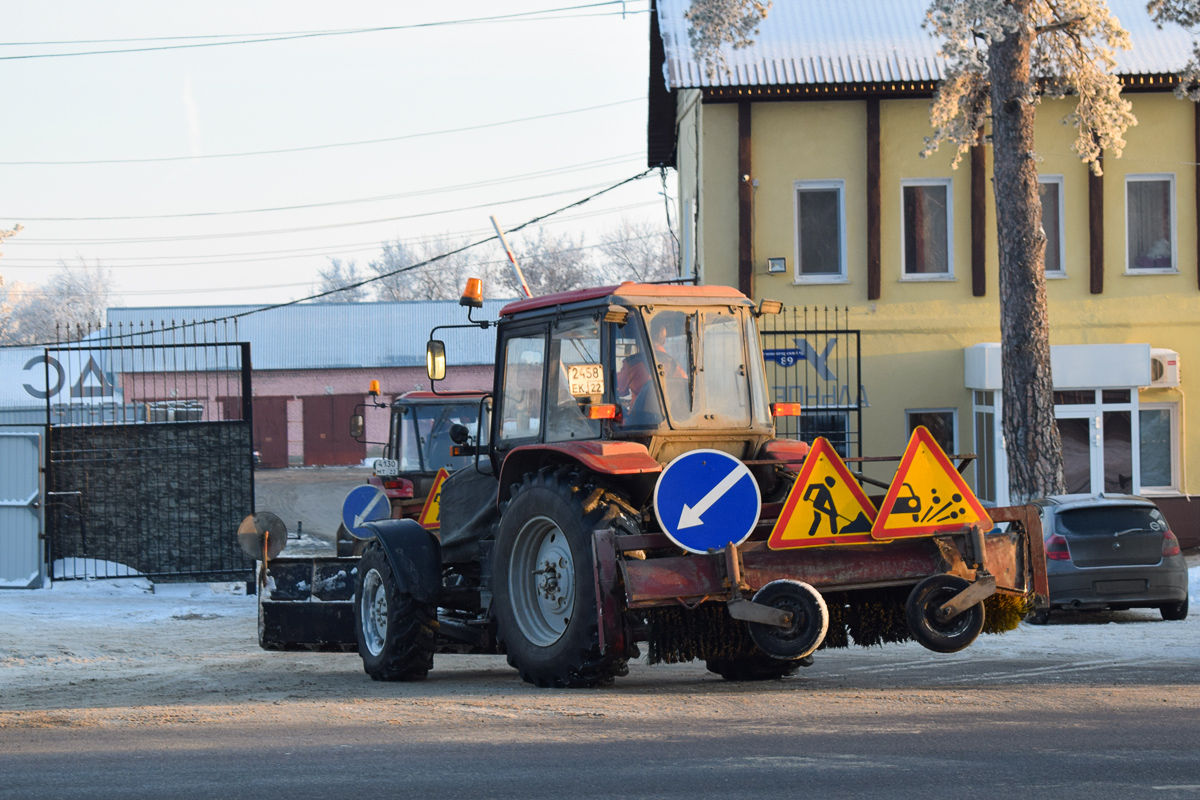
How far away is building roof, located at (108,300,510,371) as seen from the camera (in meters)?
53.1

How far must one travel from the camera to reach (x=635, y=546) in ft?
25.3

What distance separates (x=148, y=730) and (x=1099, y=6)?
→ 14.3m

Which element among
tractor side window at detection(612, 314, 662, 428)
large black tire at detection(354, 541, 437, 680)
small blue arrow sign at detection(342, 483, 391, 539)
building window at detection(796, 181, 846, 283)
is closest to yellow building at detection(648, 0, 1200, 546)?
building window at detection(796, 181, 846, 283)

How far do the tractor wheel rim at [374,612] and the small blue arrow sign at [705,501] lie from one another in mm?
2910

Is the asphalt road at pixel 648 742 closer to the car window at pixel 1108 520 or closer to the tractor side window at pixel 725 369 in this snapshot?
the tractor side window at pixel 725 369

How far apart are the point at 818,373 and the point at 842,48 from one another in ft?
16.8

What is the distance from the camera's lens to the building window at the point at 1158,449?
21281mm

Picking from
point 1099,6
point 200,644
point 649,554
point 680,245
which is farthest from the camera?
point 680,245

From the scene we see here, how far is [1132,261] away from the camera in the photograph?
840 inches

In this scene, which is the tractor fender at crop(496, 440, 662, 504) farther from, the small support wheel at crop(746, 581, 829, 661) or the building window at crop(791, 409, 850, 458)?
the building window at crop(791, 409, 850, 458)

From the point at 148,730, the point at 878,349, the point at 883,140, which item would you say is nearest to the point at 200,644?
the point at 148,730

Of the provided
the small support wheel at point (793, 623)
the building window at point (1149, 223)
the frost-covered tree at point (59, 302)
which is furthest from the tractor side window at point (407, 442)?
the frost-covered tree at point (59, 302)

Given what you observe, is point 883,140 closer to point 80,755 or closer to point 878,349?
point 878,349

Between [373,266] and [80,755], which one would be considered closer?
[80,755]
